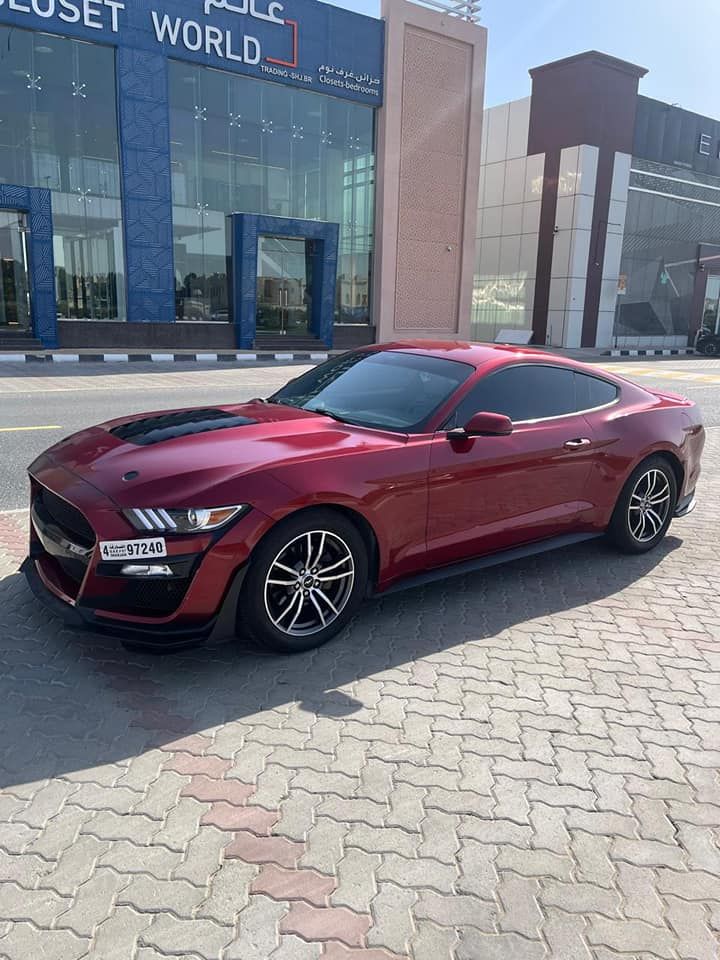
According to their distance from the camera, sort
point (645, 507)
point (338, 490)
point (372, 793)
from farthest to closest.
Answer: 1. point (645, 507)
2. point (338, 490)
3. point (372, 793)

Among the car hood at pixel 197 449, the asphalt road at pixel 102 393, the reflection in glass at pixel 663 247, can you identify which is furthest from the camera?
the reflection in glass at pixel 663 247

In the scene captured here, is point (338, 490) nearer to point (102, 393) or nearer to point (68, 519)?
point (68, 519)

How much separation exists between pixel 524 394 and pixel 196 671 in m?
2.59

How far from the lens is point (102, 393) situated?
1324 cm

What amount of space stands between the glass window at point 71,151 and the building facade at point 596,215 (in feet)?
62.5

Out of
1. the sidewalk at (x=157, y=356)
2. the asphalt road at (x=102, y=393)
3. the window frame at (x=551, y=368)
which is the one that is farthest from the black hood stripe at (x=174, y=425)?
the sidewalk at (x=157, y=356)

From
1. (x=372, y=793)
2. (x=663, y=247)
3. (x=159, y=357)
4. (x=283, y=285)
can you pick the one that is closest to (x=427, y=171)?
(x=283, y=285)

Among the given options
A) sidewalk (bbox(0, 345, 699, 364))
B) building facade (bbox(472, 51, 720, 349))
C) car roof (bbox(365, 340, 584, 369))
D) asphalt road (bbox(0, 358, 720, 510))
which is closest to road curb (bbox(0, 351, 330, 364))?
sidewalk (bbox(0, 345, 699, 364))

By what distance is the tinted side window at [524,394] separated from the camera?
14.6 ft

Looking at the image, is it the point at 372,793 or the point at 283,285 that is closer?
the point at 372,793

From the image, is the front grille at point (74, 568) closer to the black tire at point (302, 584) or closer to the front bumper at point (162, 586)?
the front bumper at point (162, 586)

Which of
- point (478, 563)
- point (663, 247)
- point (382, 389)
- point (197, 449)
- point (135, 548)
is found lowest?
point (478, 563)

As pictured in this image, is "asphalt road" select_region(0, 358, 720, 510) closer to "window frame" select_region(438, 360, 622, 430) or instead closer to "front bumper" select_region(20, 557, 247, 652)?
"front bumper" select_region(20, 557, 247, 652)

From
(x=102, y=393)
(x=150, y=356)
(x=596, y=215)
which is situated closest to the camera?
(x=102, y=393)
